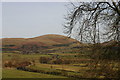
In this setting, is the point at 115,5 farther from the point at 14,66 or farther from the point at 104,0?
the point at 14,66

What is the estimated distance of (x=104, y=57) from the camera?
6215mm

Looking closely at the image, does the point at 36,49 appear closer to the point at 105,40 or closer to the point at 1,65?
the point at 1,65

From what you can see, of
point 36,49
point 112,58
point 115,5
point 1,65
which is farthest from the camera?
point 36,49

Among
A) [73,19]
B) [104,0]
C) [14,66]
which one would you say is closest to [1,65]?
[14,66]

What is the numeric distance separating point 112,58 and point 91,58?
0.86 meters

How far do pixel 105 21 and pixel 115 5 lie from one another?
2.74 feet

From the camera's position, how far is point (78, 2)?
7.84 meters

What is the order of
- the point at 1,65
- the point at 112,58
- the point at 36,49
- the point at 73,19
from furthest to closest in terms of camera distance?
1. the point at 36,49
2. the point at 1,65
3. the point at 73,19
4. the point at 112,58

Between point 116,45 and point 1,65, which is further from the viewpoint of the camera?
point 1,65

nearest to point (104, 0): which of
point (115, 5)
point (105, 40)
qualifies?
point (115, 5)

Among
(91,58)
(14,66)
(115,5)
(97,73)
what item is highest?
(115,5)

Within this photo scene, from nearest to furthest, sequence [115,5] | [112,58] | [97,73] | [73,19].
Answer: [112,58]
[97,73]
[115,5]
[73,19]

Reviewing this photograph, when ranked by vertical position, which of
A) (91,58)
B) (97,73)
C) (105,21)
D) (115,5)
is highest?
(115,5)

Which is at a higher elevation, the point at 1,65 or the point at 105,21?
the point at 105,21
